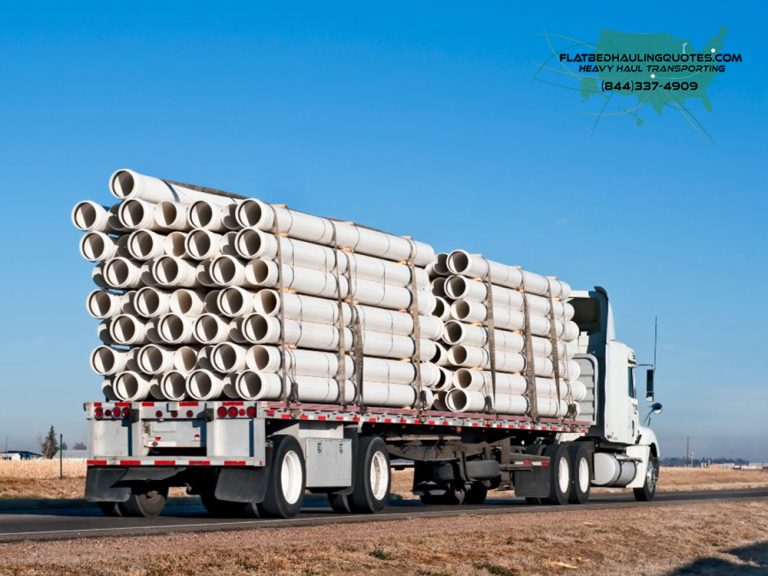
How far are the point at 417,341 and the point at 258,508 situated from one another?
5.55 m

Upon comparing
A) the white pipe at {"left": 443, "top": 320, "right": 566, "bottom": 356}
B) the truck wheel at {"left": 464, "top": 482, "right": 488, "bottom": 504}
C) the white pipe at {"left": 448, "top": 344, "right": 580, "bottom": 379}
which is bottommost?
the truck wheel at {"left": 464, "top": 482, "right": 488, "bottom": 504}

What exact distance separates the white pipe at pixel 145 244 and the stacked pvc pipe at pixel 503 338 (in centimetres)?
732

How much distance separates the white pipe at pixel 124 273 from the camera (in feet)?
71.8

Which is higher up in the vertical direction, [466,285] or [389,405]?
[466,285]

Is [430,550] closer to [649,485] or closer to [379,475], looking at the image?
[379,475]

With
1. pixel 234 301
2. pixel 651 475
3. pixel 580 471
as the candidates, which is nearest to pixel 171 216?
pixel 234 301

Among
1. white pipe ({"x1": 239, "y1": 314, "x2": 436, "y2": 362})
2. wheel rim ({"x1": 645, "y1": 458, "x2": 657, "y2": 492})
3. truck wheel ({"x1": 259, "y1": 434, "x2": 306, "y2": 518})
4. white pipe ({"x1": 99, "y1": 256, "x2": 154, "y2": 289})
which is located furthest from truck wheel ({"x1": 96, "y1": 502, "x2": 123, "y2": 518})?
wheel rim ({"x1": 645, "y1": 458, "x2": 657, "y2": 492})

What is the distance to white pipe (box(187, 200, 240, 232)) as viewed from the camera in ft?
71.2

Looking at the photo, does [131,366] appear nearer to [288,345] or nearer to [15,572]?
[288,345]

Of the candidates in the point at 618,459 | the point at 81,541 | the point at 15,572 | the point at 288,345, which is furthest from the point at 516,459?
the point at 15,572

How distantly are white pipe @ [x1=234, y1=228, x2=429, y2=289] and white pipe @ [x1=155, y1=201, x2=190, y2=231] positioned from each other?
961 millimetres

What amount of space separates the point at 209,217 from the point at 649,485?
1680cm

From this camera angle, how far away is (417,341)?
2588 cm

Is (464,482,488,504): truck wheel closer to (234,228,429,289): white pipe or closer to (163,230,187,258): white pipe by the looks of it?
(234,228,429,289): white pipe
